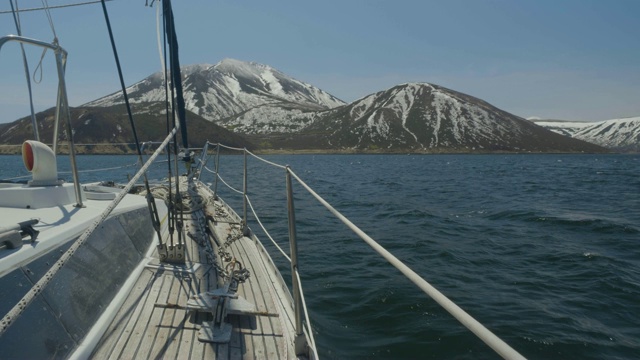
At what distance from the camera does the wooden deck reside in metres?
3.46

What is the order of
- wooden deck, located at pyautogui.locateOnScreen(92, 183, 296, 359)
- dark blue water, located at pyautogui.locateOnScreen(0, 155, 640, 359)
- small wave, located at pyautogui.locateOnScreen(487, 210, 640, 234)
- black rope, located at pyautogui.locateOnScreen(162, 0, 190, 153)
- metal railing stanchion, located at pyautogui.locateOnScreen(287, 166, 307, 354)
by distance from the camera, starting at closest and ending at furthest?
metal railing stanchion, located at pyautogui.locateOnScreen(287, 166, 307, 354)
wooden deck, located at pyautogui.locateOnScreen(92, 183, 296, 359)
black rope, located at pyautogui.locateOnScreen(162, 0, 190, 153)
dark blue water, located at pyautogui.locateOnScreen(0, 155, 640, 359)
small wave, located at pyautogui.locateOnScreen(487, 210, 640, 234)

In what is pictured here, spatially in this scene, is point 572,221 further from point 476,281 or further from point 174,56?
point 174,56

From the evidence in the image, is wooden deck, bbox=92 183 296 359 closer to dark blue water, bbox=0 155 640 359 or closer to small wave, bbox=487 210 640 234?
dark blue water, bbox=0 155 640 359

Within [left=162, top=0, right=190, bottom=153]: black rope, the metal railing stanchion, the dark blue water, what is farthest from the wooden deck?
[left=162, top=0, right=190, bottom=153]: black rope

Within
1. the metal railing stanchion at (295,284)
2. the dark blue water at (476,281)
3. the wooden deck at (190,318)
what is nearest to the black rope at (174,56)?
the wooden deck at (190,318)

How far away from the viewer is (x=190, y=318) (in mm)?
4035

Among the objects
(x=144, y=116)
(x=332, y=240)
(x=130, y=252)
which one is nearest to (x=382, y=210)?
(x=332, y=240)

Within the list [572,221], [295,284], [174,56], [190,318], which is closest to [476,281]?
[295,284]

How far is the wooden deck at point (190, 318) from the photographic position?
136 inches

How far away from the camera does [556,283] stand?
27.1 feet

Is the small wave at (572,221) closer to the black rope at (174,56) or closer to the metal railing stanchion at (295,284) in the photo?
the black rope at (174,56)

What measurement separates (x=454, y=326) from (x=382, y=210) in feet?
39.1

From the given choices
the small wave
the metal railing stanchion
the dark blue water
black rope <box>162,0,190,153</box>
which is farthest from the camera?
the small wave

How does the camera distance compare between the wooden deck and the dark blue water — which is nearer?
the wooden deck
